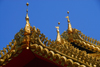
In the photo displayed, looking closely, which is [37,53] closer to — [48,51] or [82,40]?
[48,51]

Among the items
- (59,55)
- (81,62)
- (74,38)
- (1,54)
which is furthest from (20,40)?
(74,38)

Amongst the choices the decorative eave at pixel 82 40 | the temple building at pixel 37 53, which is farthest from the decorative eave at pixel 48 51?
the decorative eave at pixel 82 40

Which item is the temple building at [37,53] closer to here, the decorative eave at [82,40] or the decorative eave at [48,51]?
the decorative eave at [48,51]

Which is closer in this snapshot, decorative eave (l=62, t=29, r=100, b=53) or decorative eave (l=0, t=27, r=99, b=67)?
decorative eave (l=0, t=27, r=99, b=67)

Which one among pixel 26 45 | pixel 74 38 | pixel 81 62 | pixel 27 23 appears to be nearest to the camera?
pixel 81 62

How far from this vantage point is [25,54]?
9641 millimetres

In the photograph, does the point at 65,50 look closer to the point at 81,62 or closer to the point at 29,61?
the point at 81,62

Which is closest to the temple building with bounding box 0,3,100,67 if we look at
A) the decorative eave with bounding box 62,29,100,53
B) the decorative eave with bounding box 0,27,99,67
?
the decorative eave with bounding box 0,27,99,67

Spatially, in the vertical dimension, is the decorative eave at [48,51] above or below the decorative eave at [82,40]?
below

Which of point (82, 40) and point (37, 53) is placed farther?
point (82, 40)

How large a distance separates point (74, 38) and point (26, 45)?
18.3 ft

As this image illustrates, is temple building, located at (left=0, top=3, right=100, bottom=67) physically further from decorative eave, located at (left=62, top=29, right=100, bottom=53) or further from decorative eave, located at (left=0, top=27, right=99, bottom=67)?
decorative eave, located at (left=62, top=29, right=100, bottom=53)

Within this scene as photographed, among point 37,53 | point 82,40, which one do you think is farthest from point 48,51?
point 82,40

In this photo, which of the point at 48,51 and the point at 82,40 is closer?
the point at 48,51
